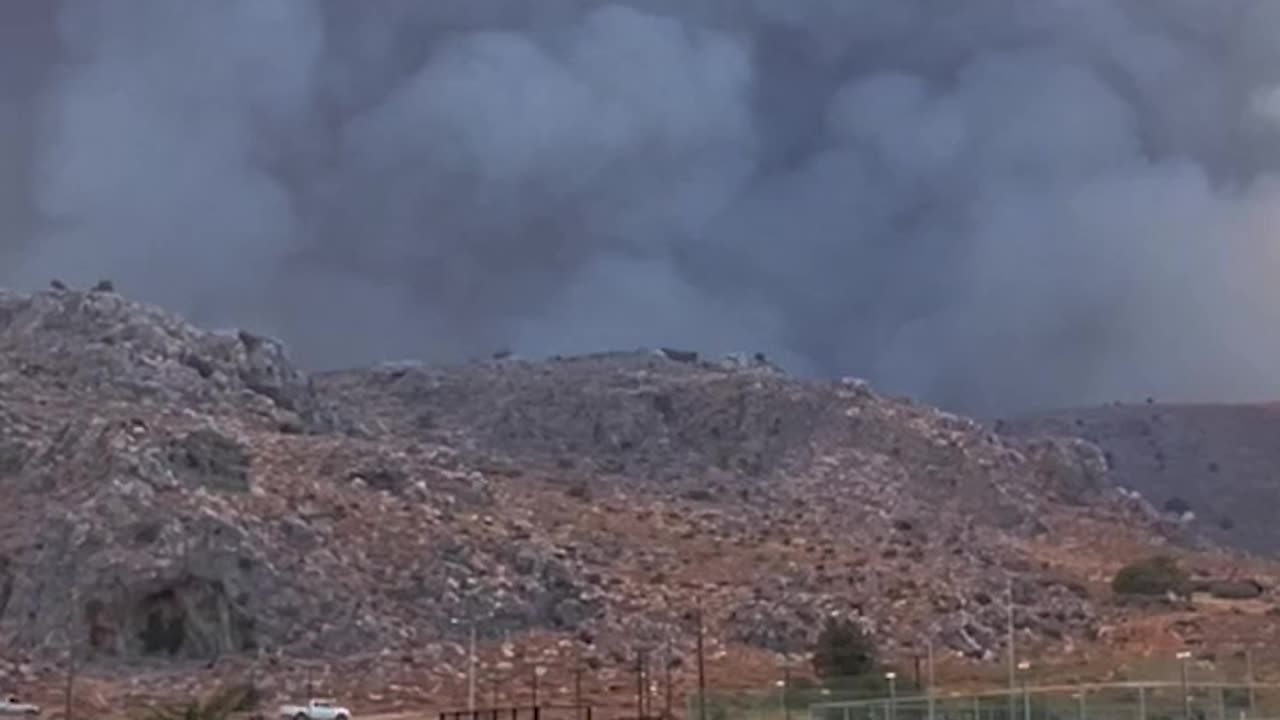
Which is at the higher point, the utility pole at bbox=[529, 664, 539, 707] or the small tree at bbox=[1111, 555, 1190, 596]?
the small tree at bbox=[1111, 555, 1190, 596]

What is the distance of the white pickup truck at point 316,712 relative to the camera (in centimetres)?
7550

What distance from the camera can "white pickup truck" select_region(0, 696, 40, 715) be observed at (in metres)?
76.2

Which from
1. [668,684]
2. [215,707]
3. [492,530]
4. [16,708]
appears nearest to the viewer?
[215,707]

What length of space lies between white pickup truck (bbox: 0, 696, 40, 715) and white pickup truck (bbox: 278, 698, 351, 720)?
8.77 metres

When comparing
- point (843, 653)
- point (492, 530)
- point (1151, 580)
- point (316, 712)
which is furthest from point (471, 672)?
point (1151, 580)

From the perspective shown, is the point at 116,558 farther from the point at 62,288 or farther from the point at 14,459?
the point at 62,288

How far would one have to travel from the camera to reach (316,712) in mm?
75688

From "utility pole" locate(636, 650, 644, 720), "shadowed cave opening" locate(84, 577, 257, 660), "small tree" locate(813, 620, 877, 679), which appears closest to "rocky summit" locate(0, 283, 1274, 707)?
"shadowed cave opening" locate(84, 577, 257, 660)

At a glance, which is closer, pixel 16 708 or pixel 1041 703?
pixel 1041 703

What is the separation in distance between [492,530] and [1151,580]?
34.0 m

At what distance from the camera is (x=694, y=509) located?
432ft

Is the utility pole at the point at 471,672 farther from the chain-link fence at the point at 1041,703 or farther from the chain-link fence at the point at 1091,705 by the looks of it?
the chain-link fence at the point at 1091,705

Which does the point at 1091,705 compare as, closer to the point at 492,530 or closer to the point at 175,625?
the point at 175,625

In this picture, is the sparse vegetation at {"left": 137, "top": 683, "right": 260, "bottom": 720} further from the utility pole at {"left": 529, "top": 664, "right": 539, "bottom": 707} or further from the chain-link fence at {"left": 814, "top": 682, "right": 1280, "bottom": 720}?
the chain-link fence at {"left": 814, "top": 682, "right": 1280, "bottom": 720}
